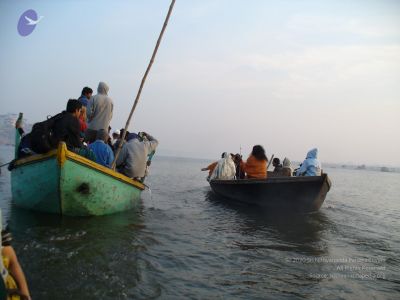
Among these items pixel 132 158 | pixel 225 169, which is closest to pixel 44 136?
pixel 132 158

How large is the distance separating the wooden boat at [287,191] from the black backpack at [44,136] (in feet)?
21.5

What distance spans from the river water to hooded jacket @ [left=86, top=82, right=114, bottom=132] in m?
2.44

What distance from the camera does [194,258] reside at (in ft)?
18.3

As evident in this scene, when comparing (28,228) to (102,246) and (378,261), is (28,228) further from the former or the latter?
(378,261)

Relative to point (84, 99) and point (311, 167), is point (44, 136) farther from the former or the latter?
point (311, 167)

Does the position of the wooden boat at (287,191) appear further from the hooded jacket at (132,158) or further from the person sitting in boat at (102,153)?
the person sitting in boat at (102,153)

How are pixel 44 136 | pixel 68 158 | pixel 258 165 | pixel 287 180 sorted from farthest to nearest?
pixel 258 165, pixel 287 180, pixel 44 136, pixel 68 158

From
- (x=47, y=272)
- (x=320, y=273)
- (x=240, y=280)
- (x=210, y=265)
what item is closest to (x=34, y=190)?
(x=47, y=272)

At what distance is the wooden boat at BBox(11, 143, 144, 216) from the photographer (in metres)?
6.30

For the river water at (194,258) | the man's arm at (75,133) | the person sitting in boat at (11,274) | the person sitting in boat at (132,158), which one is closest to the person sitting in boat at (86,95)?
the person sitting in boat at (132,158)

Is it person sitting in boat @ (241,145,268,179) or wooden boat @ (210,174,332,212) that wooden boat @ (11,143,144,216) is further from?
person sitting in boat @ (241,145,268,179)

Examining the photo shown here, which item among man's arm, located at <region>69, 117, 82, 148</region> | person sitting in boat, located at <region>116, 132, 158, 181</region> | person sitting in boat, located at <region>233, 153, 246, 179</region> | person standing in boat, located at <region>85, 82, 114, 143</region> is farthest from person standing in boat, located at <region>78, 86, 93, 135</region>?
person sitting in boat, located at <region>233, 153, 246, 179</region>

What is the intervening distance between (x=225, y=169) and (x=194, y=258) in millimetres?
8642

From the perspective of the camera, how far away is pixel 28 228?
6.15 metres
